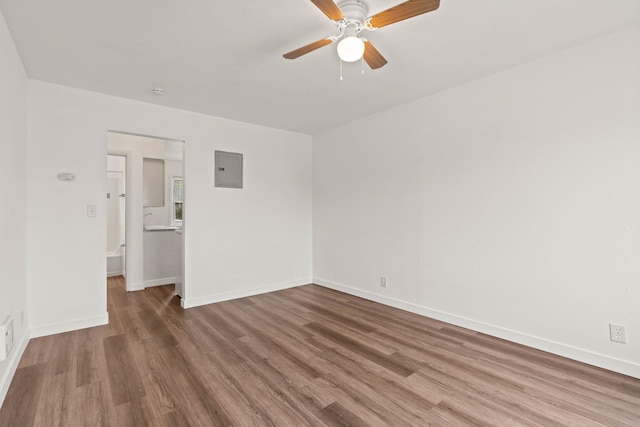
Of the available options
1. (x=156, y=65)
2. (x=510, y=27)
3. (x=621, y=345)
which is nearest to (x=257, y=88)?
(x=156, y=65)

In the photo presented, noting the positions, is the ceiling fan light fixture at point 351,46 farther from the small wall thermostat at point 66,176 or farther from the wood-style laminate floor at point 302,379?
the small wall thermostat at point 66,176

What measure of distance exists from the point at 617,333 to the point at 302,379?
235cm

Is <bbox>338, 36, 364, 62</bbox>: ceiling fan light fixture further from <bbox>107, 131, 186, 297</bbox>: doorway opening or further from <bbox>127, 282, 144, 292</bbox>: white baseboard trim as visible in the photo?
<bbox>127, 282, 144, 292</bbox>: white baseboard trim

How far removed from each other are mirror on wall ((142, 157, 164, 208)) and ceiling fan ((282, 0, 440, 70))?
4323mm

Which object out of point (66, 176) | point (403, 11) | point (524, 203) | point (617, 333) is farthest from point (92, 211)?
point (617, 333)

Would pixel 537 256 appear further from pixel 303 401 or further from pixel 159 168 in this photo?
pixel 159 168

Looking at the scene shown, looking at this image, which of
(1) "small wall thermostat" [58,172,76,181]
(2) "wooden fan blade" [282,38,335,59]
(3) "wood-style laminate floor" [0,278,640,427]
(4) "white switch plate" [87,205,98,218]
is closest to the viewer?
(3) "wood-style laminate floor" [0,278,640,427]

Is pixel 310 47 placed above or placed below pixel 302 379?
above

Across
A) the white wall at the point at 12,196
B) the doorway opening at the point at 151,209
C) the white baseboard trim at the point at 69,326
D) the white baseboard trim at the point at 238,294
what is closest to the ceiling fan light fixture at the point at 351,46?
the white wall at the point at 12,196

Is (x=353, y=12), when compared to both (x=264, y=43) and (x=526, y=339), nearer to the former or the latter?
(x=264, y=43)

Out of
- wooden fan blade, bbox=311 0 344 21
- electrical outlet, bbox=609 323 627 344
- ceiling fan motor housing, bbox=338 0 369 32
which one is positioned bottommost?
electrical outlet, bbox=609 323 627 344

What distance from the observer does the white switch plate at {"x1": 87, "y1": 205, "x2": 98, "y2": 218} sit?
3.25 m

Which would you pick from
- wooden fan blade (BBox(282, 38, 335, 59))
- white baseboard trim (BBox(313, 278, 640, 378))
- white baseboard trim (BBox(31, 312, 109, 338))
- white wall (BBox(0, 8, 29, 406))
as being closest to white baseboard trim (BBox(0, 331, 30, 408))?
white wall (BBox(0, 8, 29, 406))

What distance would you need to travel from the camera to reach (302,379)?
2230mm
